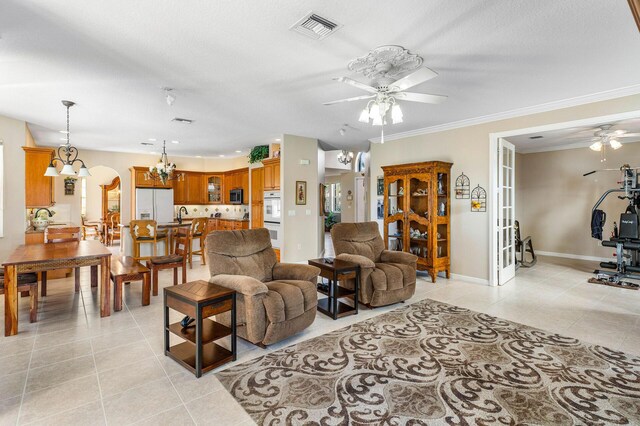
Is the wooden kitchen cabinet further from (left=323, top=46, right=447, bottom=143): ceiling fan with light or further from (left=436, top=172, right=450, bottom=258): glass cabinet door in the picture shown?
(left=323, top=46, right=447, bottom=143): ceiling fan with light

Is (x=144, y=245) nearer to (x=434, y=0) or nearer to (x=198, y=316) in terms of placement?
(x=198, y=316)

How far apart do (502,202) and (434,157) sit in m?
1.38

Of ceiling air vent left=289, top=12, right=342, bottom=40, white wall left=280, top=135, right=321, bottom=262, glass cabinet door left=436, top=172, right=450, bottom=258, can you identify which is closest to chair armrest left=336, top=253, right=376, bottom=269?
glass cabinet door left=436, top=172, right=450, bottom=258

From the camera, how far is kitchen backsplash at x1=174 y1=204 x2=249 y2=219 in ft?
32.1

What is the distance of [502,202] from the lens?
5332 millimetres

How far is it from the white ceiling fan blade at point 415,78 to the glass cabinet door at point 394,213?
10.3 feet

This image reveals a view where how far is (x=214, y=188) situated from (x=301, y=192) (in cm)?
430

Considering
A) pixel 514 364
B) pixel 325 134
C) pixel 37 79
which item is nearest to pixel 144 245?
pixel 37 79

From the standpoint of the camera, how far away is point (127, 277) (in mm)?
3994

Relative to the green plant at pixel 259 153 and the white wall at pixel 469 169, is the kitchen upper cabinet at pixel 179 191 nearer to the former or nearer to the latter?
the green plant at pixel 259 153

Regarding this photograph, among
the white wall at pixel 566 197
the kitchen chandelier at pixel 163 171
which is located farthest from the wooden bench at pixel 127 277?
the white wall at pixel 566 197

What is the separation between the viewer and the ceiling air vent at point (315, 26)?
2.41 metres

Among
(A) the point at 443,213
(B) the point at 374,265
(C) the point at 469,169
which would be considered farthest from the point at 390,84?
(A) the point at 443,213

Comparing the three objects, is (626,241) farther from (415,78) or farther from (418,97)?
(415,78)
